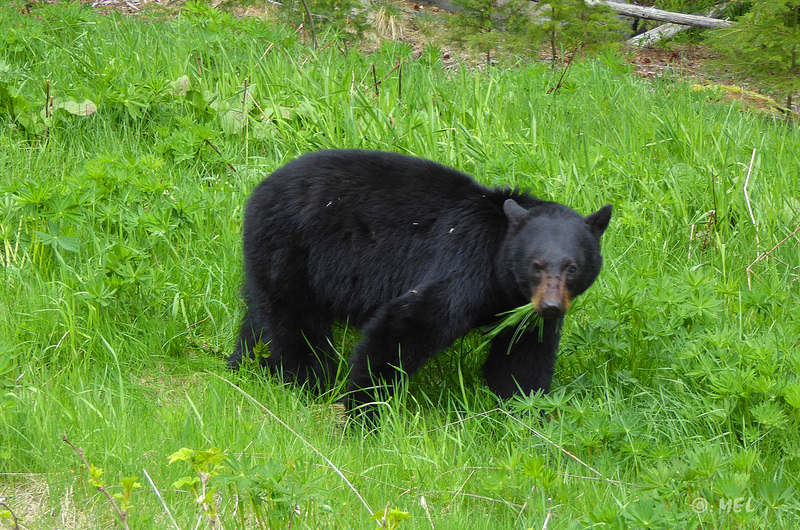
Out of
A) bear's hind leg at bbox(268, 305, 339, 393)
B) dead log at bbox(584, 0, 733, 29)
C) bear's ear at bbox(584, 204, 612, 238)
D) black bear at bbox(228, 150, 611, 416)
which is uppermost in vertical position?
dead log at bbox(584, 0, 733, 29)

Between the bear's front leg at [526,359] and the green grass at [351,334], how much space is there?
113mm

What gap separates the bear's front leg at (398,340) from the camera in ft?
11.2

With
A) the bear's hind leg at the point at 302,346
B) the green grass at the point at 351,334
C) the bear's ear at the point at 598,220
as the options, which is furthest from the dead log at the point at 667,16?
the bear's hind leg at the point at 302,346

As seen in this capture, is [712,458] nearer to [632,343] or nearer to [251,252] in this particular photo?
[632,343]

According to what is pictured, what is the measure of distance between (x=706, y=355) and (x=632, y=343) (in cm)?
43

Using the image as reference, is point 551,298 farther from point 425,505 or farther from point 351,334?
point 351,334

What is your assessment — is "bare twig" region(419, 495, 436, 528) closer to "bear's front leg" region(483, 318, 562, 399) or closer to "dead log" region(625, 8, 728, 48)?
"bear's front leg" region(483, 318, 562, 399)

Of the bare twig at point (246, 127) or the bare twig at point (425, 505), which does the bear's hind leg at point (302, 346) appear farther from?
the bare twig at point (246, 127)

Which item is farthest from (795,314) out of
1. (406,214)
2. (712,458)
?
(406,214)

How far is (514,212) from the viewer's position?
11.3 feet

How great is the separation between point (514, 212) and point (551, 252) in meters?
0.27

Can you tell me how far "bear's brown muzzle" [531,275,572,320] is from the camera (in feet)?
10.2

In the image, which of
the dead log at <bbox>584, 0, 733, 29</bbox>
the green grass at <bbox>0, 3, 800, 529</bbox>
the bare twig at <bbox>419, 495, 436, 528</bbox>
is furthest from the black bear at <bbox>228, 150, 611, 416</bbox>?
the dead log at <bbox>584, 0, 733, 29</bbox>

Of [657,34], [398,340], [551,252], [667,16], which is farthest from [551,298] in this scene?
[657,34]
